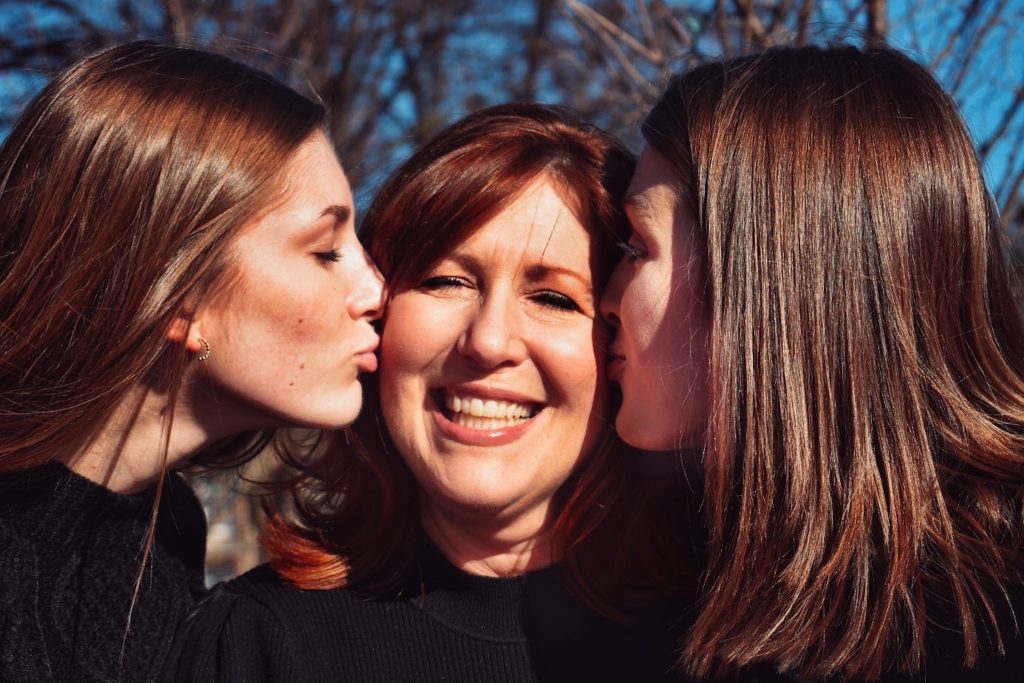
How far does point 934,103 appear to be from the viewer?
2.19 metres

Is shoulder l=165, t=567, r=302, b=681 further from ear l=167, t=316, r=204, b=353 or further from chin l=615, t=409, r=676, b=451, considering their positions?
chin l=615, t=409, r=676, b=451

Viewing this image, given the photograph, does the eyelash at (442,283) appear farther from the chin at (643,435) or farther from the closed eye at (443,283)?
the chin at (643,435)

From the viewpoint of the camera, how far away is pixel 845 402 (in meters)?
2.05

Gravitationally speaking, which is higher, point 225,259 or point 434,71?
point 434,71

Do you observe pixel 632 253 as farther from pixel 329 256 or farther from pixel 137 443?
pixel 137 443

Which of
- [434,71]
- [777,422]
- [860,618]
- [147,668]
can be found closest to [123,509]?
[147,668]

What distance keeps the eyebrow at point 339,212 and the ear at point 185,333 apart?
40 centimetres

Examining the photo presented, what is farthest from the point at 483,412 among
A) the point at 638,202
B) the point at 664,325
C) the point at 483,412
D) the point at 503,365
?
the point at 638,202

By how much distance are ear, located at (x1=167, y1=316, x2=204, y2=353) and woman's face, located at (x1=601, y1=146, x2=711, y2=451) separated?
3.18ft

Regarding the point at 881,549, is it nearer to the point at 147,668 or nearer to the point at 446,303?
the point at 446,303

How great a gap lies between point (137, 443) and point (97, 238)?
494mm

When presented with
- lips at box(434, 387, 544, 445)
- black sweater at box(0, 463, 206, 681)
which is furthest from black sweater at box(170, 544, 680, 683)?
lips at box(434, 387, 544, 445)

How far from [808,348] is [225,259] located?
129cm

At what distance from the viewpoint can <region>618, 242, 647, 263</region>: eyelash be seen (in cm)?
230
